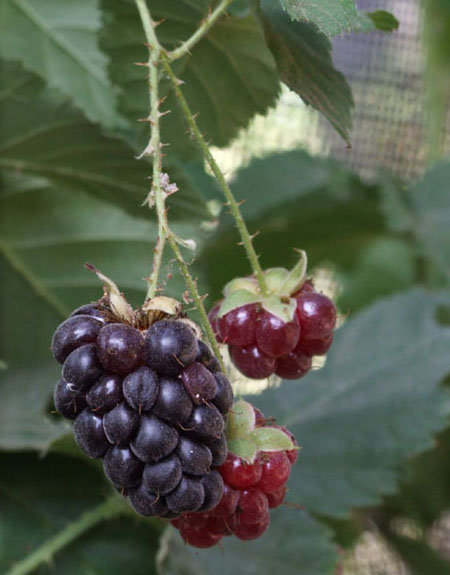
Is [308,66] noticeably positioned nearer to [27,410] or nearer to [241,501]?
[241,501]

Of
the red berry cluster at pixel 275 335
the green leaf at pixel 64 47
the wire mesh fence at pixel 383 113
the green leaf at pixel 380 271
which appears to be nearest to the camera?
the red berry cluster at pixel 275 335

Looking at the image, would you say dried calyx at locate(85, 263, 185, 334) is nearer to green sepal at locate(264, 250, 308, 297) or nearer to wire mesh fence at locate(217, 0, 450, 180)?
green sepal at locate(264, 250, 308, 297)

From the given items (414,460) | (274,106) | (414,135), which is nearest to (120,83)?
(274,106)

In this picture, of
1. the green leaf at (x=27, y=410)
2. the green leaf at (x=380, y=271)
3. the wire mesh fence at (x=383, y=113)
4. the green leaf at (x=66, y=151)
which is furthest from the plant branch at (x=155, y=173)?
the wire mesh fence at (x=383, y=113)

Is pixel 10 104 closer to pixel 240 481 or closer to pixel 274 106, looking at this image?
pixel 274 106

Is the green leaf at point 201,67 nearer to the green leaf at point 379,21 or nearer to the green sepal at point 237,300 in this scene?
the green leaf at point 379,21
